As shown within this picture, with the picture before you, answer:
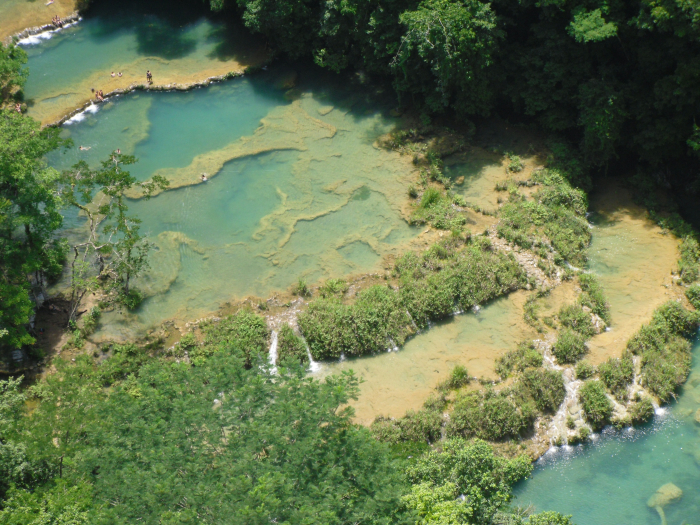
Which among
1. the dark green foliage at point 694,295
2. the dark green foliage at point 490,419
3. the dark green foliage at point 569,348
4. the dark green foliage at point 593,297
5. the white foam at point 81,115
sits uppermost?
the white foam at point 81,115

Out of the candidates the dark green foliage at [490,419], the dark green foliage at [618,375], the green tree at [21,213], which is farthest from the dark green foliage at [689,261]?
the green tree at [21,213]

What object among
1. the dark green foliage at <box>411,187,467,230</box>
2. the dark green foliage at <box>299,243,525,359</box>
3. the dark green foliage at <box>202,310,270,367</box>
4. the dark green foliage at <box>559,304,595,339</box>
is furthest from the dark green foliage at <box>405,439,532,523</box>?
the dark green foliage at <box>411,187,467,230</box>

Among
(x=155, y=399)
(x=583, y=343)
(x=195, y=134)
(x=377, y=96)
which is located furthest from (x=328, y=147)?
(x=155, y=399)

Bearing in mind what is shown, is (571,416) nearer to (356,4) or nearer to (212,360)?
(212,360)

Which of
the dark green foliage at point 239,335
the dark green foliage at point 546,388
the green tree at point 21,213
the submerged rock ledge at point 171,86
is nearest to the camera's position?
the green tree at point 21,213

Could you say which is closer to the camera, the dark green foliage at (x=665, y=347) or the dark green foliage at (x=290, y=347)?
the dark green foliage at (x=665, y=347)

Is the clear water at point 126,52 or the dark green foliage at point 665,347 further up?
the clear water at point 126,52

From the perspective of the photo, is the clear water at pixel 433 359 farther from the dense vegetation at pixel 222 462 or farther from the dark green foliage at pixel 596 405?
the dense vegetation at pixel 222 462
